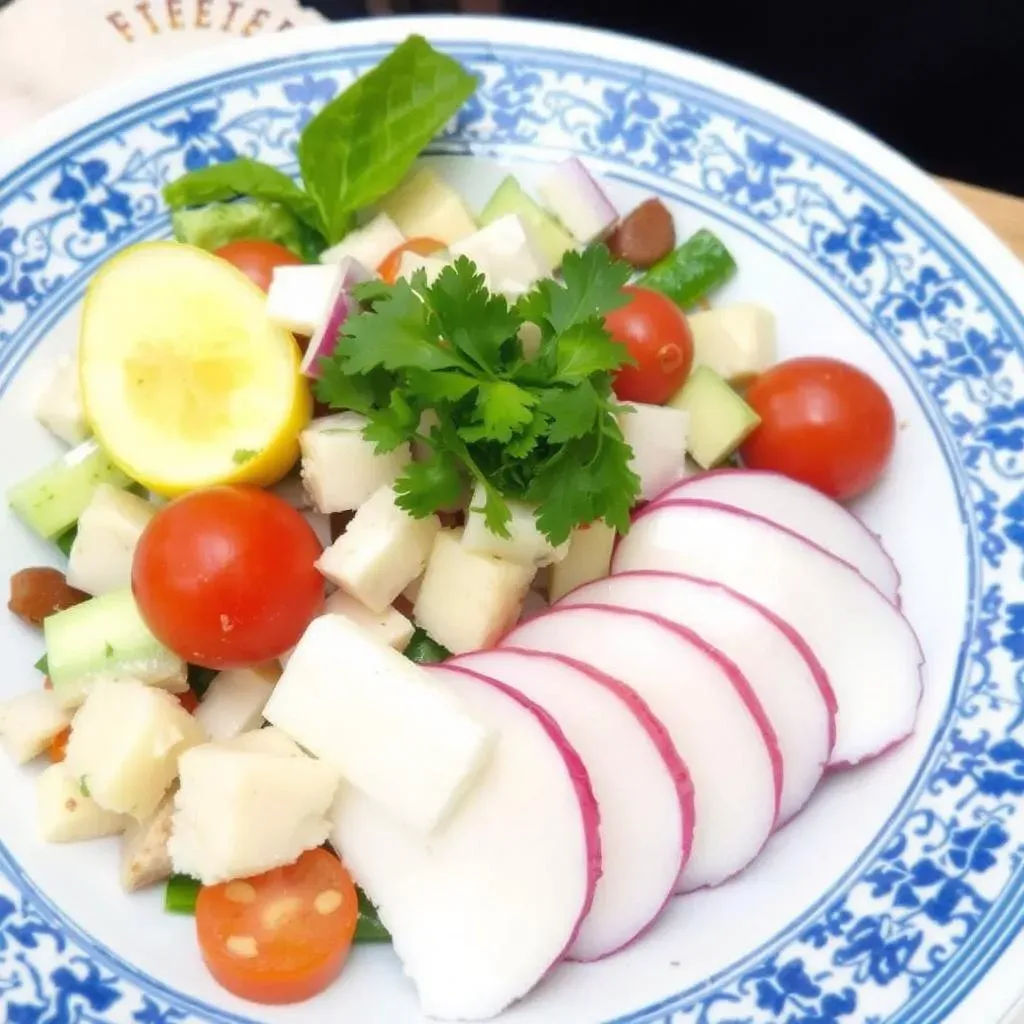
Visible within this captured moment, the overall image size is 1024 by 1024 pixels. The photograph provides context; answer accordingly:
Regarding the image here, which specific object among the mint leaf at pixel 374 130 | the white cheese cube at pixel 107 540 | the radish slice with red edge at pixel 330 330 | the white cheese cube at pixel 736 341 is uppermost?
the mint leaf at pixel 374 130

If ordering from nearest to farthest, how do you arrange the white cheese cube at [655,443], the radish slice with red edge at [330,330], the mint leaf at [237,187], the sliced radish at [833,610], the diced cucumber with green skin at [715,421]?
the sliced radish at [833,610] → the radish slice with red edge at [330,330] → the white cheese cube at [655,443] → the diced cucumber with green skin at [715,421] → the mint leaf at [237,187]

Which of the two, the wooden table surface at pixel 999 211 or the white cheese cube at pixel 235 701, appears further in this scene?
the wooden table surface at pixel 999 211

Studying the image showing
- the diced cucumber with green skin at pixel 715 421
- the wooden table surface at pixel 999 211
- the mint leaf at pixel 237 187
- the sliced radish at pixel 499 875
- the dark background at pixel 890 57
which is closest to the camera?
the sliced radish at pixel 499 875

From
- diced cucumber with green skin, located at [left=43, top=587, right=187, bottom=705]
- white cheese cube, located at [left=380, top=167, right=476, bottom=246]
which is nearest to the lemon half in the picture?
diced cucumber with green skin, located at [left=43, top=587, right=187, bottom=705]

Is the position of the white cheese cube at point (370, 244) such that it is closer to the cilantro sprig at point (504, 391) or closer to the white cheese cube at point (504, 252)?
the white cheese cube at point (504, 252)

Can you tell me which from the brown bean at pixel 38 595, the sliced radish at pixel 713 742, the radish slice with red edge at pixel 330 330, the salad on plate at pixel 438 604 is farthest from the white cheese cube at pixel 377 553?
the brown bean at pixel 38 595

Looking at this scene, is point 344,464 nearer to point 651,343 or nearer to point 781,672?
point 651,343

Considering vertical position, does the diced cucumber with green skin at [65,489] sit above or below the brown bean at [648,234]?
below

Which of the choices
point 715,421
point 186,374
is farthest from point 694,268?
point 186,374
